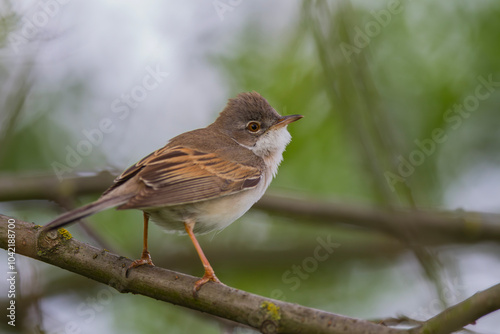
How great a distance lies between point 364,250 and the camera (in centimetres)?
743

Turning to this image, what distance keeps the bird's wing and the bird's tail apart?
0.11 metres

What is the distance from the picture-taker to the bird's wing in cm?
457

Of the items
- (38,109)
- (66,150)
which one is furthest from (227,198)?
(38,109)

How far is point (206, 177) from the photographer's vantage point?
17.2 feet

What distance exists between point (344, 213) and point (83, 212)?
10.3ft

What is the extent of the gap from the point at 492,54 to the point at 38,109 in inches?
248

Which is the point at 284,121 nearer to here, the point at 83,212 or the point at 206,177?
the point at 206,177

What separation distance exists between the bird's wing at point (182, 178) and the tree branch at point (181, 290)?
48cm

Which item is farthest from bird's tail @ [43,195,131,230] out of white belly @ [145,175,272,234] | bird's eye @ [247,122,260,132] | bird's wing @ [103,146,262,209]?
bird's eye @ [247,122,260,132]

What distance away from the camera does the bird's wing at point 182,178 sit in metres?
4.57

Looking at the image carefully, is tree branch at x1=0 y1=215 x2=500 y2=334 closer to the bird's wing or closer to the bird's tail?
the bird's tail

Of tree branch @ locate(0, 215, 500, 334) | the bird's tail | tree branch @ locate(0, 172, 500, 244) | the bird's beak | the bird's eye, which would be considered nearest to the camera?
tree branch @ locate(0, 215, 500, 334)

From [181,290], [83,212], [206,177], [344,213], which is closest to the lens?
[83,212]

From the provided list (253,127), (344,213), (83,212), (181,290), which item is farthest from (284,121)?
(83,212)
